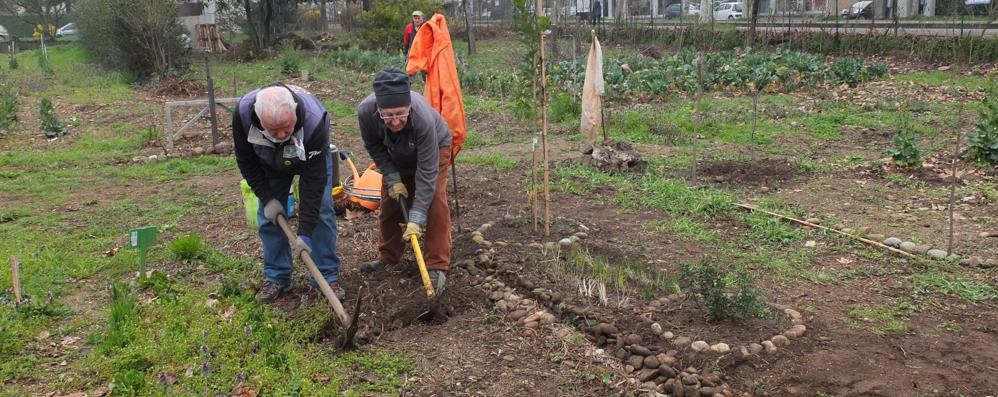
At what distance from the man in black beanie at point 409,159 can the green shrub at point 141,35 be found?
529 inches

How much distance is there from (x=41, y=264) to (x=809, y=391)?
4.92 meters

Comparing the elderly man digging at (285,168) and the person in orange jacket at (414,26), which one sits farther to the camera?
the person in orange jacket at (414,26)

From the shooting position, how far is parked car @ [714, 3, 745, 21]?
34.5 meters

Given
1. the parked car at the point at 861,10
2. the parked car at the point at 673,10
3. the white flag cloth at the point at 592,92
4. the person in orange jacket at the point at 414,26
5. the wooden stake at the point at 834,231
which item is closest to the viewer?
the wooden stake at the point at 834,231

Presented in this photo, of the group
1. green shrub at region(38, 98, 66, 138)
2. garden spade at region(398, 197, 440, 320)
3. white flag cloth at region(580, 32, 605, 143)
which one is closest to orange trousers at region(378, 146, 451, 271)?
garden spade at region(398, 197, 440, 320)

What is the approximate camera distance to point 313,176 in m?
4.38

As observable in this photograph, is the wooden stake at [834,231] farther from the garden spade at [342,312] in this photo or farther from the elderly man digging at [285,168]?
the garden spade at [342,312]

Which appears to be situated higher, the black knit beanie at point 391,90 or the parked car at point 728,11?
the parked car at point 728,11

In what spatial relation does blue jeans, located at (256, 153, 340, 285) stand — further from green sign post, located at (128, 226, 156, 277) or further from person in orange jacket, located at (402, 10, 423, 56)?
person in orange jacket, located at (402, 10, 423, 56)

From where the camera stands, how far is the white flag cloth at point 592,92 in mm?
7343

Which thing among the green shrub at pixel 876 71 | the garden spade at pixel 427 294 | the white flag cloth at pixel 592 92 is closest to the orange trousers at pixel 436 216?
the garden spade at pixel 427 294

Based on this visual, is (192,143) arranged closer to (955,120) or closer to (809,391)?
(809,391)

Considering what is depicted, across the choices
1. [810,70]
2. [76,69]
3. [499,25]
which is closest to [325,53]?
[76,69]

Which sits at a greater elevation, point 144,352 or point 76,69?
point 76,69
